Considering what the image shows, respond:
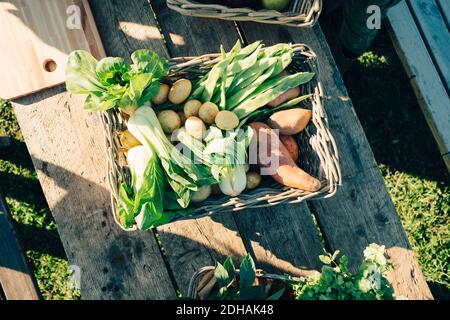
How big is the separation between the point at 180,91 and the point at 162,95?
0.23 feet

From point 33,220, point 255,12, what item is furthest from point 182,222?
point 33,220

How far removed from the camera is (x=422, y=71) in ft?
6.86

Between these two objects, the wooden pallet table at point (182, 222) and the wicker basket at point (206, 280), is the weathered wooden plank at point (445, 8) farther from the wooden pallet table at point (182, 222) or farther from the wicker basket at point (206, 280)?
the wicker basket at point (206, 280)

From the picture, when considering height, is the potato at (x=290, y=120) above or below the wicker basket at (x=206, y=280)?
above

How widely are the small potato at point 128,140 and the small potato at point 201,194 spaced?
28 cm

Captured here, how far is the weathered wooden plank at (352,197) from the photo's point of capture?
1688mm

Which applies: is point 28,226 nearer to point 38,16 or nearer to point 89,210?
point 89,210

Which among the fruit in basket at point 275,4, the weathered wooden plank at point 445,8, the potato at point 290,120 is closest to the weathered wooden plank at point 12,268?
the potato at point 290,120

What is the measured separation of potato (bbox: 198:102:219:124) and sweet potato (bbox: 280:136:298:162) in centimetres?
28

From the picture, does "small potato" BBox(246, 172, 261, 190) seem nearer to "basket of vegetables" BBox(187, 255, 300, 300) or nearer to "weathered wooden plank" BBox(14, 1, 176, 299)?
"basket of vegetables" BBox(187, 255, 300, 300)

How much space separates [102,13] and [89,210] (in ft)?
2.71

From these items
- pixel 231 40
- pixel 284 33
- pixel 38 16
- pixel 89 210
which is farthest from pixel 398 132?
pixel 38 16

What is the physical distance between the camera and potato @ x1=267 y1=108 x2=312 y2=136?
5.00 ft
